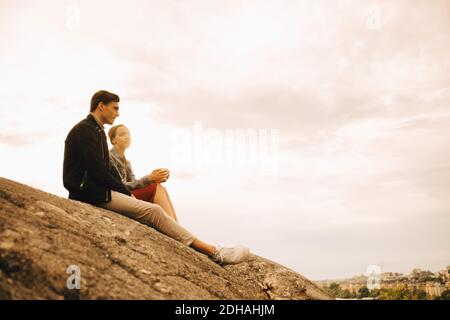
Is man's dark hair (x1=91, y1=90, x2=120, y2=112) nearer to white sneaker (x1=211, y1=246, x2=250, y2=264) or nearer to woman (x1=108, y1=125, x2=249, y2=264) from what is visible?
woman (x1=108, y1=125, x2=249, y2=264)

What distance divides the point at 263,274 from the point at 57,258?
15.1ft

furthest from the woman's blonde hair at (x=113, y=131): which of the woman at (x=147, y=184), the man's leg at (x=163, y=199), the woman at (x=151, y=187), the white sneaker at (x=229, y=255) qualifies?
the white sneaker at (x=229, y=255)

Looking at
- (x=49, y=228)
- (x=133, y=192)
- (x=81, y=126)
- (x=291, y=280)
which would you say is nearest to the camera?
(x=49, y=228)

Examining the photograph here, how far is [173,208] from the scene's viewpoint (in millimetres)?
6840

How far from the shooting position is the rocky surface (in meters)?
3.62

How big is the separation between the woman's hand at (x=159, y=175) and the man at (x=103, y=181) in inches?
25.7

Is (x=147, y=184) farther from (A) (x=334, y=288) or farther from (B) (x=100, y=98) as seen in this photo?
(A) (x=334, y=288)

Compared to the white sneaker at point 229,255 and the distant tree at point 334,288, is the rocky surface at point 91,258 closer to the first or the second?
the white sneaker at point 229,255

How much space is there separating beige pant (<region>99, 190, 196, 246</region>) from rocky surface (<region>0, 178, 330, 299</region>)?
20cm

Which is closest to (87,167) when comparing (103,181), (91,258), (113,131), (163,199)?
(103,181)

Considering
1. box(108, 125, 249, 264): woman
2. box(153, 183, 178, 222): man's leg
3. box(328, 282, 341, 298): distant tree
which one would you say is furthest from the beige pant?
box(328, 282, 341, 298): distant tree
